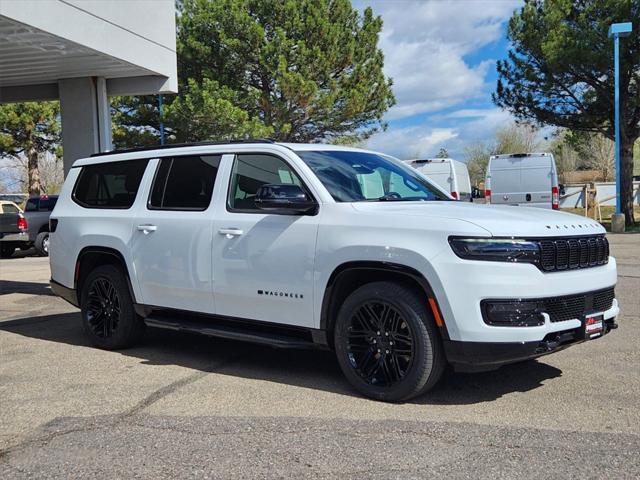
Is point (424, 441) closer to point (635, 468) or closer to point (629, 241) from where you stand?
point (635, 468)

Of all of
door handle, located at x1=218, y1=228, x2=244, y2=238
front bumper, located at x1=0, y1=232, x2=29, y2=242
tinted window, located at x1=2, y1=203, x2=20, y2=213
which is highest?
tinted window, located at x1=2, y1=203, x2=20, y2=213

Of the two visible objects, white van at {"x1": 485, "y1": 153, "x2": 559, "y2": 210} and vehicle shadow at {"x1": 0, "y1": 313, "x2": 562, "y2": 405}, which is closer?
vehicle shadow at {"x1": 0, "y1": 313, "x2": 562, "y2": 405}

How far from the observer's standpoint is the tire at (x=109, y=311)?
6.32m

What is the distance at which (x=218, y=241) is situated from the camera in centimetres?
541

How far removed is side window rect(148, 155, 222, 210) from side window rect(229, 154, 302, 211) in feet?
0.81

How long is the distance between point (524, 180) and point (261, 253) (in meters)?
14.3

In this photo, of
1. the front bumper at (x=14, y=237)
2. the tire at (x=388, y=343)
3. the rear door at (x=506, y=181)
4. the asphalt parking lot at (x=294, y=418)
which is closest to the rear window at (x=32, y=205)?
the front bumper at (x=14, y=237)

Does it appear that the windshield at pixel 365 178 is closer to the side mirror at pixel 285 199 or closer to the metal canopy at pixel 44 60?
the side mirror at pixel 285 199

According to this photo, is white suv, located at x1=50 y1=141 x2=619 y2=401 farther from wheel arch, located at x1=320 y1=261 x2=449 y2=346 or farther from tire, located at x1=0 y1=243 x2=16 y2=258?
tire, located at x1=0 y1=243 x2=16 y2=258

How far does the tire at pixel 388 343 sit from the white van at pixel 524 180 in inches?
552

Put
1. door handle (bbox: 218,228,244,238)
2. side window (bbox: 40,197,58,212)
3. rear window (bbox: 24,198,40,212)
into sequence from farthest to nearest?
side window (bbox: 40,197,58,212)
rear window (bbox: 24,198,40,212)
door handle (bbox: 218,228,244,238)

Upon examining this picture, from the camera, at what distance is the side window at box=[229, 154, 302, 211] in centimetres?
532

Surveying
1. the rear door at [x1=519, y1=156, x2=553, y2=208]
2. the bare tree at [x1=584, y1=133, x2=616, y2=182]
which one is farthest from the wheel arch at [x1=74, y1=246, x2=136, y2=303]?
the bare tree at [x1=584, y1=133, x2=616, y2=182]

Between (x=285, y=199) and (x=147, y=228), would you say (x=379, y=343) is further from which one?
(x=147, y=228)
